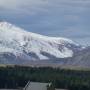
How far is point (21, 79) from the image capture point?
Answer: 147250 mm

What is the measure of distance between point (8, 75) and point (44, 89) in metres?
61.7

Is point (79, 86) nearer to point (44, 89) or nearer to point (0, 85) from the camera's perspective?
point (0, 85)

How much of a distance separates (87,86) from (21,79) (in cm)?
2665

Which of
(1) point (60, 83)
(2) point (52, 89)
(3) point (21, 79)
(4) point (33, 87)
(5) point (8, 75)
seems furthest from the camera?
(5) point (8, 75)

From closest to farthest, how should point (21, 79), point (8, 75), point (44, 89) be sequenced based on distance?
point (44, 89) → point (21, 79) → point (8, 75)

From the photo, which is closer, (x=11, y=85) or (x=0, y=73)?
(x=11, y=85)

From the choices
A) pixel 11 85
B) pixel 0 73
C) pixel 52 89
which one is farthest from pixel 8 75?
pixel 52 89

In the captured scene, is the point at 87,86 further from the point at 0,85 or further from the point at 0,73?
the point at 0,73

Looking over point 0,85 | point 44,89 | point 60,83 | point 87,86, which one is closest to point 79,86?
point 87,86

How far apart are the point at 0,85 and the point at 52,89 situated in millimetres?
48430

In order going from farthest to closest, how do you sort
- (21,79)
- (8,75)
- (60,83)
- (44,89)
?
1. (8,75)
2. (21,79)
3. (60,83)
4. (44,89)

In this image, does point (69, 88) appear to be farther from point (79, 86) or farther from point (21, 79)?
point (21, 79)

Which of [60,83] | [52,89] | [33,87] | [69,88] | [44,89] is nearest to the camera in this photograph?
[52,89]

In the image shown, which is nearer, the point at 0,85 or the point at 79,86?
the point at 79,86
